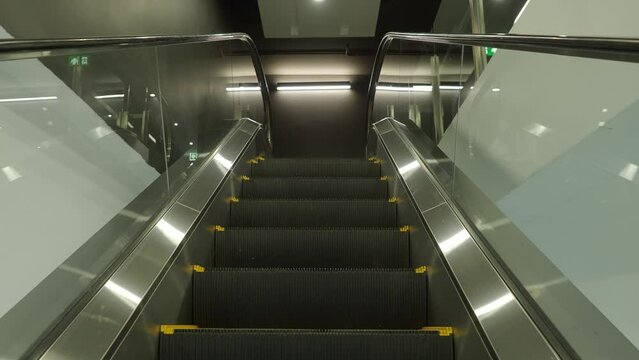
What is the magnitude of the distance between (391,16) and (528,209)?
9008mm

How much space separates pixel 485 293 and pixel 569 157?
0.52 metres

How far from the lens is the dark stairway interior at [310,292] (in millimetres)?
2154

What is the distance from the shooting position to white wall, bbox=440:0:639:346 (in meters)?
1.48

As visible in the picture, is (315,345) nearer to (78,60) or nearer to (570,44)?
(570,44)

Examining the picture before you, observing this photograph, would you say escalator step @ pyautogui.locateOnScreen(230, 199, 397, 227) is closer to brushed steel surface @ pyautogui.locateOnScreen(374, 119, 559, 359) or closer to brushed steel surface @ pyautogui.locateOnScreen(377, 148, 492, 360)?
brushed steel surface @ pyautogui.locateOnScreen(377, 148, 492, 360)

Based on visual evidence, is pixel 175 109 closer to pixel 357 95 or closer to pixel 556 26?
pixel 556 26

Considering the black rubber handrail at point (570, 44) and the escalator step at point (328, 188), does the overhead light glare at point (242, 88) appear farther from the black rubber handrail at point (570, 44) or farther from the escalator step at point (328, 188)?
the black rubber handrail at point (570, 44)

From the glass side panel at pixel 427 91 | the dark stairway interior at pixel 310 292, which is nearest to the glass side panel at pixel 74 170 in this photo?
the dark stairway interior at pixel 310 292

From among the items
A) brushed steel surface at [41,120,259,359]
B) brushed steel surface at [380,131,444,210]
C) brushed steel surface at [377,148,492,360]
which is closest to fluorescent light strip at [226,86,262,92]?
brushed steel surface at [380,131,444,210]

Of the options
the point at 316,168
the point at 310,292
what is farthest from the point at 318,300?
the point at 316,168

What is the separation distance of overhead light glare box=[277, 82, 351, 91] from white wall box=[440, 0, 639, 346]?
363 inches

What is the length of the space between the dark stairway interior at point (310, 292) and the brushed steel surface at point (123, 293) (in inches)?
8.5

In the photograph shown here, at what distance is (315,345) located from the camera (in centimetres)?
215

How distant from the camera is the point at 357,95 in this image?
12.6 metres
